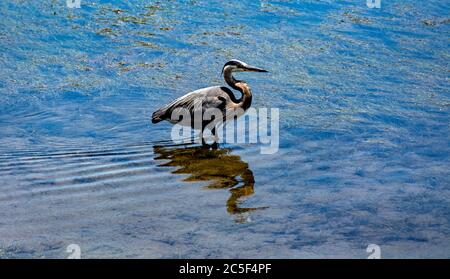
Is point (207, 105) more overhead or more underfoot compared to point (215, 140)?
more overhead

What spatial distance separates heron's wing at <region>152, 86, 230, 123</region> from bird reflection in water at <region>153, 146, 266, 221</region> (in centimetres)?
66

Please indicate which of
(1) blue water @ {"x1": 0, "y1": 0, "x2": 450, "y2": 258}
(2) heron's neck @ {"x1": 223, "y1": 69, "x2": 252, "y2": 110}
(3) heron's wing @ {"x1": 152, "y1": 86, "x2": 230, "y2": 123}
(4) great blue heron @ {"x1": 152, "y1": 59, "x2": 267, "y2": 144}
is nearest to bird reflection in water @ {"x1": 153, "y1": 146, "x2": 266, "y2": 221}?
(1) blue water @ {"x1": 0, "y1": 0, "x2": 450, "y2": 258}

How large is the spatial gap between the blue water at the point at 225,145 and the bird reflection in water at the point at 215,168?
0.11 ft

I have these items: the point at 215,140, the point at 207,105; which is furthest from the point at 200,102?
the point at 215,140

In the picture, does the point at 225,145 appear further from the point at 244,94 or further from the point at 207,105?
the point at 244,94

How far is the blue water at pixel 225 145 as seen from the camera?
705 centimetres

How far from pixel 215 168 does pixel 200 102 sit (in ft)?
4.91

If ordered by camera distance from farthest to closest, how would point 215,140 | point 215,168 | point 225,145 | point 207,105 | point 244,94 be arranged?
point 244,94 < point 207,105 < point 215,140 < point 225,145 < point 215,168

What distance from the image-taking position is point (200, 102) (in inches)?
406

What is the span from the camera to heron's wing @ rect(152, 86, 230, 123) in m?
10.3

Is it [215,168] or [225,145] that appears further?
[225,145]

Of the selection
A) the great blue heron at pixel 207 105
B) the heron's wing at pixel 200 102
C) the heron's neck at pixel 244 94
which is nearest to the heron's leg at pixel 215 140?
the great blue heron at pixel 207 105

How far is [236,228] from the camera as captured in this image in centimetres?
718

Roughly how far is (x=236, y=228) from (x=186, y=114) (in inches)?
137
